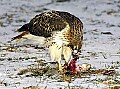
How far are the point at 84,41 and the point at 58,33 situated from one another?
4.49 meters

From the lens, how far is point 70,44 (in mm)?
7500

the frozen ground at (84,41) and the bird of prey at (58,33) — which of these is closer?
the frozen ground at (84,41)

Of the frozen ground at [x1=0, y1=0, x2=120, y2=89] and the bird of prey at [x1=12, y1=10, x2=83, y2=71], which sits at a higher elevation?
the bird of prey at [x1=12, y1=10, x2=83, y2=71]

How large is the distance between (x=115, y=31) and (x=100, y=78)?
7252 millimetres

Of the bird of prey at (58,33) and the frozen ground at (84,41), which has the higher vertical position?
the bird of prey at (58,33)

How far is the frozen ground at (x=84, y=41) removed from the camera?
6.70 meters

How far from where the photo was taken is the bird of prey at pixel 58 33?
24.4ft

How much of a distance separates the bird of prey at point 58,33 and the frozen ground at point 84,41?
0.62 metres

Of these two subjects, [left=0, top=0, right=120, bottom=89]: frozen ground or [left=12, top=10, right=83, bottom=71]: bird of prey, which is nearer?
[left=0, top=0, right=120, bottom=89]: frozen ground

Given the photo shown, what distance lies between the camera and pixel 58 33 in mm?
7469

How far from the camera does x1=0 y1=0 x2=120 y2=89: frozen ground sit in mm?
6695

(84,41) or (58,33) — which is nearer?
(58,33)

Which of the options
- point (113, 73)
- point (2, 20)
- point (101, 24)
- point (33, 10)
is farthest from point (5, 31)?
point (113, 73)

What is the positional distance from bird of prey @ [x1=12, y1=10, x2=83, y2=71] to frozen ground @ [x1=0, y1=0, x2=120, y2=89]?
2.02 ft
